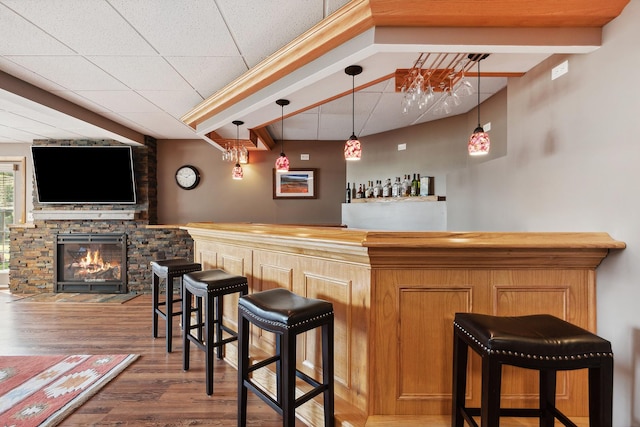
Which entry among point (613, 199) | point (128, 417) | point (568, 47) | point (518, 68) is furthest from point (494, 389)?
point (518, 68)

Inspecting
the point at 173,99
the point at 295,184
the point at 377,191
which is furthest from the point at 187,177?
the point at 377,191

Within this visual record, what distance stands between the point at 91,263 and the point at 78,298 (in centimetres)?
68

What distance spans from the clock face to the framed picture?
1.41 m

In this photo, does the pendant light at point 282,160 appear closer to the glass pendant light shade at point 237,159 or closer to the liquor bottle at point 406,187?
the glass pendant light shade at point 237,159

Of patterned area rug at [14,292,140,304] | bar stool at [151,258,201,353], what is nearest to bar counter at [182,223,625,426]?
bar stool at [151,258,201,353]

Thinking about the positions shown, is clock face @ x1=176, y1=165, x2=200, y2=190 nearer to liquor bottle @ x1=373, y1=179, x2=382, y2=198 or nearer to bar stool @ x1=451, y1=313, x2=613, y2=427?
liquor bottle @ x1=373, y1=179, x2=382, y2=198

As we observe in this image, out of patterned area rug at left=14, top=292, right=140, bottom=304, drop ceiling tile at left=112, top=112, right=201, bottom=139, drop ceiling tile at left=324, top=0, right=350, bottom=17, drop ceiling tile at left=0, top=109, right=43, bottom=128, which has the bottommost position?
patterned area rug at left=14, top=292, right=140, bottom=304

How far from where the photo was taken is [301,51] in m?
2.14

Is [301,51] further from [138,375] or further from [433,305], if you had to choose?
[138,375]

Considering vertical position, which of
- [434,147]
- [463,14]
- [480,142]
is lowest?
[480,142]

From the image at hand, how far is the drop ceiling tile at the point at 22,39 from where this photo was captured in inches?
75.2

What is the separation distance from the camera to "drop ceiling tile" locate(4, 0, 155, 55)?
5.86 feet

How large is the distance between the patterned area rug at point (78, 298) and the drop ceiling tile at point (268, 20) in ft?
13.5

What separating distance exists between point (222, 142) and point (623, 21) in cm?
430
